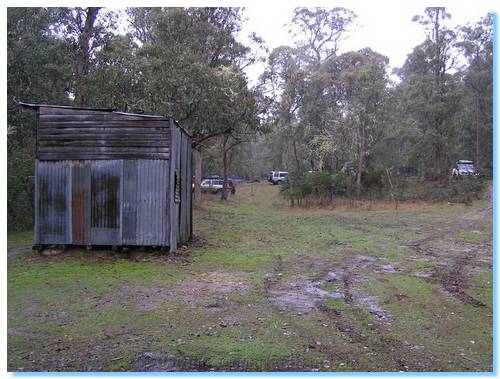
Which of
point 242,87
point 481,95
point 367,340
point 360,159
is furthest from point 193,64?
point 481,95

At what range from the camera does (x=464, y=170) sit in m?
33.1

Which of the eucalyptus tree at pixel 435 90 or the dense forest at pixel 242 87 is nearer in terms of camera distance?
the dense forest at pixel 242 87

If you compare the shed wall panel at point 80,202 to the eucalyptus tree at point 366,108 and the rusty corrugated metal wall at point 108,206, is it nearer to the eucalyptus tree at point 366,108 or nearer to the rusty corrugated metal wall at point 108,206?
the rusty corrugated metal wall at point 108,206

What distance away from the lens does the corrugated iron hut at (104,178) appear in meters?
11.2

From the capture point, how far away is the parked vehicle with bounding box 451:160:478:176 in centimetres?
3133

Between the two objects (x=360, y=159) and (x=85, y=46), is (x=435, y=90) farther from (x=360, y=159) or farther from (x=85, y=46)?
(x=85, y=46)

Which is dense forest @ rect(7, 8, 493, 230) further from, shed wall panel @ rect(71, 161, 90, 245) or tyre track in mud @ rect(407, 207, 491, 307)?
tyre track in mud @ rect(407, 207, 491, 307)

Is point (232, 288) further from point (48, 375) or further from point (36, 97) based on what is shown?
point (36, 97)

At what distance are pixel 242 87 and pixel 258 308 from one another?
16.4 metres

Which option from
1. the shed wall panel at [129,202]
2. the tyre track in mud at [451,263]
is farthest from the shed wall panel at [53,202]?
the tyre track in mud at [451,263]

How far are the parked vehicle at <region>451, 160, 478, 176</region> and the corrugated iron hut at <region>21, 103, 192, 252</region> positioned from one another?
82.8 feet

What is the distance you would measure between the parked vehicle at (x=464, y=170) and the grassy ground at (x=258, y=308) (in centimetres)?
1892

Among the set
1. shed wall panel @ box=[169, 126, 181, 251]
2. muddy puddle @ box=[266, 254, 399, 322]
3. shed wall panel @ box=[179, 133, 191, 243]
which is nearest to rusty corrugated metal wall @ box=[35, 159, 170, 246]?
shed wall panel @ box=[169, 126, 181, 251]

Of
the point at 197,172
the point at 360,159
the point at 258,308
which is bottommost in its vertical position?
the point at 258,308
